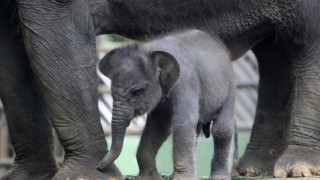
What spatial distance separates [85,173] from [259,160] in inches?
61.4

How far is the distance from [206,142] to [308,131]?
2708 mm

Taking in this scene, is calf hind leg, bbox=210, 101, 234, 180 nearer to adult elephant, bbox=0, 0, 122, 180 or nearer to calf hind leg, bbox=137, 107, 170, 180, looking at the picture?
calf hind leg, bbox=137, 107, 170, 180

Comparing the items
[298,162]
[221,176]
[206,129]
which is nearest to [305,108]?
[298,162]

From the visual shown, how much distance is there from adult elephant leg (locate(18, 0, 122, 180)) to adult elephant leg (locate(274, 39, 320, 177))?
1131 millimetres

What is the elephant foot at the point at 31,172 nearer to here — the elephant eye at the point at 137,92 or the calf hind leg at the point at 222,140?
the calf hind leg at the point at 222,140

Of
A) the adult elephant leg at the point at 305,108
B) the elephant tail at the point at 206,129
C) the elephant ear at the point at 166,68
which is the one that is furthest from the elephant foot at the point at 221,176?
the adult elephant leg at the point at 305,108

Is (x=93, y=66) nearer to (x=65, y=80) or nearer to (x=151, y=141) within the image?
(x=65, y=80)

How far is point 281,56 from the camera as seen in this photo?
6465 millimetres

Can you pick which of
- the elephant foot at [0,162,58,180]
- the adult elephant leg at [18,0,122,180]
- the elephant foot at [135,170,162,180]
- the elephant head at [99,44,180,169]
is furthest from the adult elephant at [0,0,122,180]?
the elephant foot at [0,162,58,180]

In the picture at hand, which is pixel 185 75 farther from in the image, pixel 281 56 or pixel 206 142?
pixel 206 142

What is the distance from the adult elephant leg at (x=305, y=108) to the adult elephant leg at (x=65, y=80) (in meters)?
1.13

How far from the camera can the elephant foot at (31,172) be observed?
20.3 feet

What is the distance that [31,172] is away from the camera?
6180 mm

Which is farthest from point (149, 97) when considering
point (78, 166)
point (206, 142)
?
point (206, 142)
